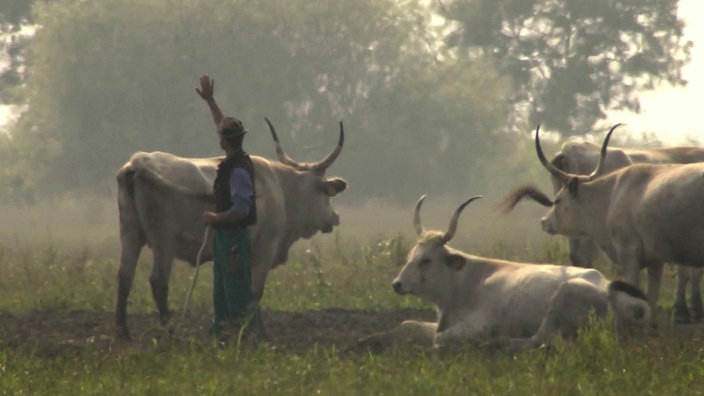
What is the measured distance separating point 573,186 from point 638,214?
111 cm

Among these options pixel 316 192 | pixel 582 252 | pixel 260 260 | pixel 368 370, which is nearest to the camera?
pixel 368 370

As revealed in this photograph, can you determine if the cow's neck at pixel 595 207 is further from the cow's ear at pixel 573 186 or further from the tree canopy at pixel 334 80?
the tree canopy at pixel 334 80

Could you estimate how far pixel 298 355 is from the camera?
31.8 ft

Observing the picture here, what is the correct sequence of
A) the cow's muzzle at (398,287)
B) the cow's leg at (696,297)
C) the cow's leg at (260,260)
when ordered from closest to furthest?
the cow's muzzle at (398,287), the cow's leg at (260,260), the cow's leg at (696,297)

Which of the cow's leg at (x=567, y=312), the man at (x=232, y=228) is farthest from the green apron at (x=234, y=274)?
the cow's leg at (x=567, y=312)

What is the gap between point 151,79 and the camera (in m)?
41.8

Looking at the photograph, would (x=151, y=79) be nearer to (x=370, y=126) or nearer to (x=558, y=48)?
(x=370, y=126)

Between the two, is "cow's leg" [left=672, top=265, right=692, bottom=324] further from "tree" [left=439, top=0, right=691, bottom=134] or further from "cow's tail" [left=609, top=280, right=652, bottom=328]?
"tree" [left=439, top=0, right=691, bottom=134]

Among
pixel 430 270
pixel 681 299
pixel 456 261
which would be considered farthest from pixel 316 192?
pixel 681 299

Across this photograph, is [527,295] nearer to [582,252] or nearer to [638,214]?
[638,214]

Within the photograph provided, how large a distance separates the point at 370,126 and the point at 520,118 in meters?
9.23

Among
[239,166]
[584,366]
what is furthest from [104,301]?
[584,366]

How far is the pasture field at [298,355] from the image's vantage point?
25.7 ft

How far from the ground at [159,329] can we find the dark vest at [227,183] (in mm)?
882
